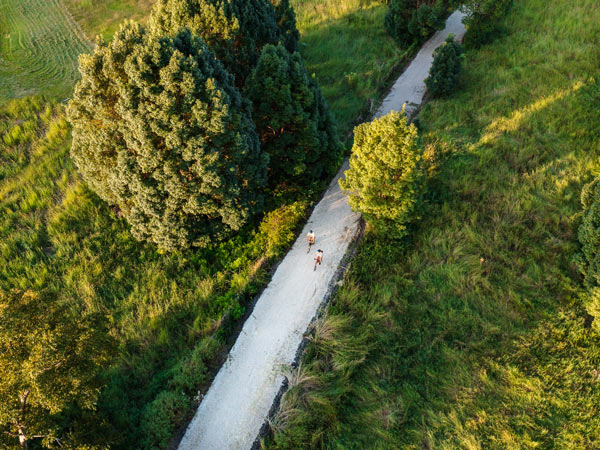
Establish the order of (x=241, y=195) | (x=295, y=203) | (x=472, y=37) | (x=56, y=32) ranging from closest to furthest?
1. (x=241, y=195)
2. (x=295, y=203)
3. (x=472, y=37)
4. (x=56, y=32)

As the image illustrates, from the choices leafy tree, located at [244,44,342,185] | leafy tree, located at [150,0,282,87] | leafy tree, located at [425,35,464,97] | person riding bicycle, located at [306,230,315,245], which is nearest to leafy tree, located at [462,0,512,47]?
leafy tree, located at [425,35,464,97]

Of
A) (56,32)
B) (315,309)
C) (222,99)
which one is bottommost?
(315,309)

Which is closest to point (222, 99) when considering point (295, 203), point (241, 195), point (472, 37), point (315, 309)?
point (241, 195)

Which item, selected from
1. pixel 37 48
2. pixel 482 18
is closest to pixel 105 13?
pixel 37 48

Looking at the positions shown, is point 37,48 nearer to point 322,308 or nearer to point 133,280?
point 133,280

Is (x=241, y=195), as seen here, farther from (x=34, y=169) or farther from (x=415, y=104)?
(x=415, y=104)

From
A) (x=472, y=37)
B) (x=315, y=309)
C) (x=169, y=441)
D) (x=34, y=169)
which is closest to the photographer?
(x=169, y=441)

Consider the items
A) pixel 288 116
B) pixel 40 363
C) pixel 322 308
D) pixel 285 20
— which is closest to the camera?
pixel 40 363
